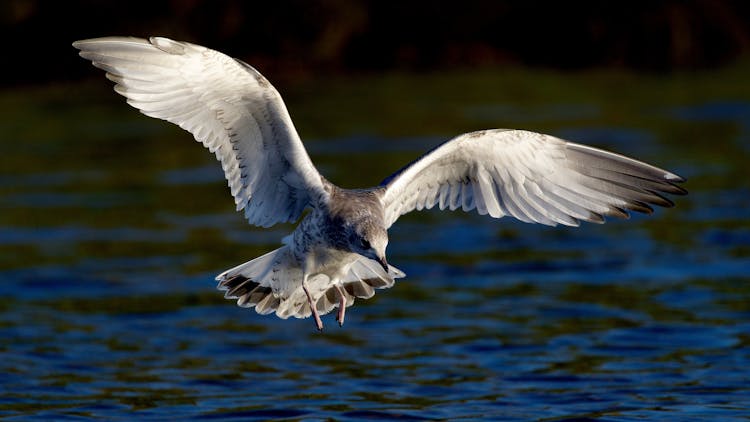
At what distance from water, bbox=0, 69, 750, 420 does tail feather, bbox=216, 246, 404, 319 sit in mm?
743

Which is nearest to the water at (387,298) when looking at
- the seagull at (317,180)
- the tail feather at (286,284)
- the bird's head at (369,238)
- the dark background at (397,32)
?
the tail feather at (286,284)

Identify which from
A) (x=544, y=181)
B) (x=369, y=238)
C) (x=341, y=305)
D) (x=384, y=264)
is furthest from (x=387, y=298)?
(x=384, y=264)

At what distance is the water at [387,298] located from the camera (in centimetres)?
947

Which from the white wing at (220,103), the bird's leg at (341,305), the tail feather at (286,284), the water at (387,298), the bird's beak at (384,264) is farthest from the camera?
the water at (387,298)

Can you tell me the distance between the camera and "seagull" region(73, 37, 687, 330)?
8.03 m

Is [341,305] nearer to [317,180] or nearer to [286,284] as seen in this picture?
[286,284]

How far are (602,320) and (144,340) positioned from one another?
3729mm

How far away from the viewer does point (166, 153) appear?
61.0ft

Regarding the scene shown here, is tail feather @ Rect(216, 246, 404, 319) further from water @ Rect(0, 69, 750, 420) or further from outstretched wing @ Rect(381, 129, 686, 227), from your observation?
water @ Rect(0, 69, 750, 420)

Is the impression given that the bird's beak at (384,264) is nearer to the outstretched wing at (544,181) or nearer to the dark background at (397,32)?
the outstretched wing at (544,181)

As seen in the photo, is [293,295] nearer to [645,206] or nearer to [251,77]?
[251,77]

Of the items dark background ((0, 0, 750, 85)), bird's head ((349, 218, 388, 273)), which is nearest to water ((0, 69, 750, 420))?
bird's head ((349, 218, 388, 273))

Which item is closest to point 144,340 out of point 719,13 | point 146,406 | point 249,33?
point 146,406

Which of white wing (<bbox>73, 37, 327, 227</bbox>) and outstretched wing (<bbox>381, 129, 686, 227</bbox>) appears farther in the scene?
outstretched wing (<bbox>381, 129, 686, 227</bbox>)
